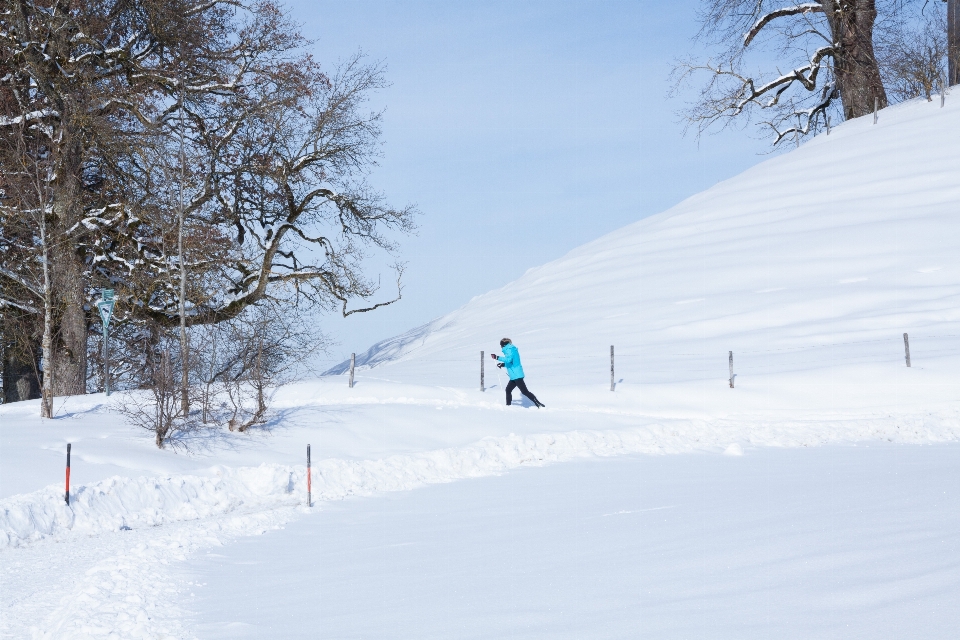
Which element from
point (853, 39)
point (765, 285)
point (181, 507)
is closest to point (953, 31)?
point (853, 39)

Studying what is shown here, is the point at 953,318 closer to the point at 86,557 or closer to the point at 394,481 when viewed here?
the point at 394,481

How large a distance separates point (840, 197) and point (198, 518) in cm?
3018

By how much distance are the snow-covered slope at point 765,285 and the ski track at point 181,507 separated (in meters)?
4.31

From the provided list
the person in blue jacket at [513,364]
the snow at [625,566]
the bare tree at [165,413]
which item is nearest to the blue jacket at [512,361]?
the person in blue jacket at [513,364]

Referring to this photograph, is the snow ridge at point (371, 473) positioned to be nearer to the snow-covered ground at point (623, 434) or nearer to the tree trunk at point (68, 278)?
the snow-covered ground at point (623, 434)

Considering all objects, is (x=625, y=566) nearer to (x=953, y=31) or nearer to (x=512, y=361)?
(x=512, y=361)

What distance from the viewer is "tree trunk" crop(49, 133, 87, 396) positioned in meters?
21.3

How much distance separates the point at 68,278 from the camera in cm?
2153

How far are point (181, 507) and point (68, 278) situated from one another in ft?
35.8

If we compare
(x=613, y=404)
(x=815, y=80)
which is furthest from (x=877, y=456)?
(x=815, y=80)

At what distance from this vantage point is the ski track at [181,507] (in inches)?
284

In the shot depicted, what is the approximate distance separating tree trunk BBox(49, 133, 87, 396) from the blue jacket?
34.9 feet

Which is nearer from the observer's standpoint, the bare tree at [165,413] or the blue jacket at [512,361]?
the bare tree at [165,413]

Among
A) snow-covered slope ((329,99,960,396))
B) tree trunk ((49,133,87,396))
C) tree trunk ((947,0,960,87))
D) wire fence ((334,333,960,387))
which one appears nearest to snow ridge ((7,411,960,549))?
wire fence ((334,333,960,387))
